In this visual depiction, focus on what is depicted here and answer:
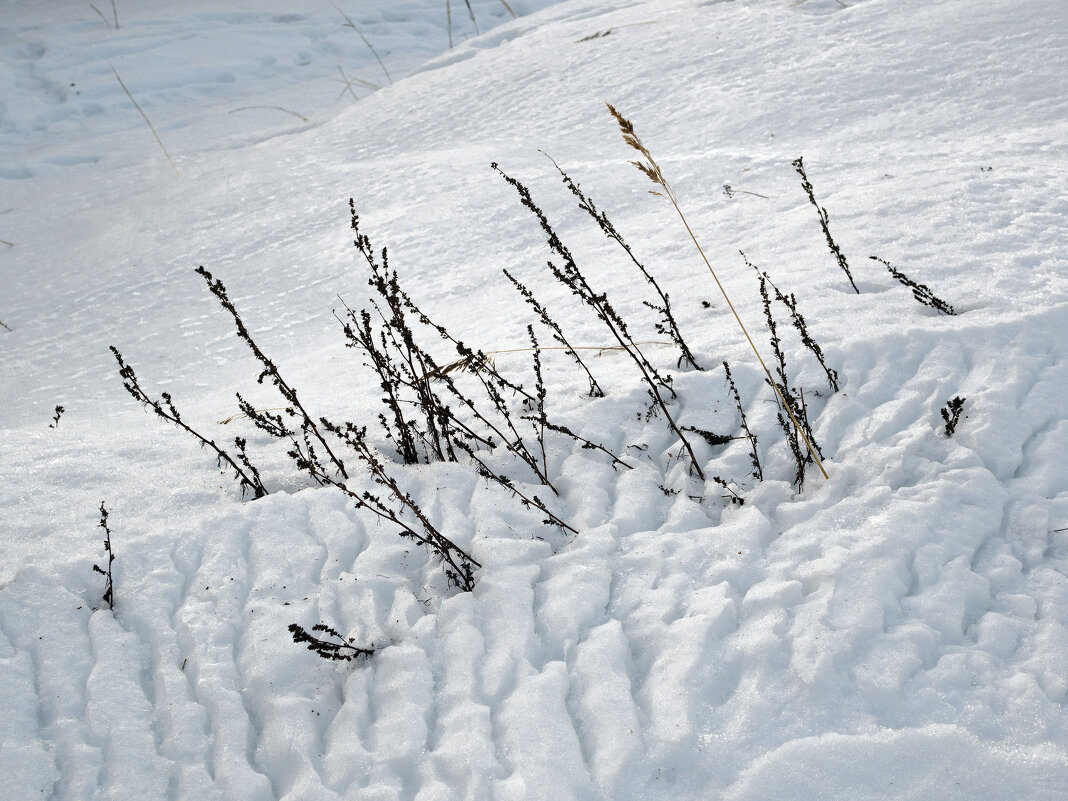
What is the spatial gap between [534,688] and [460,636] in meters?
0.26

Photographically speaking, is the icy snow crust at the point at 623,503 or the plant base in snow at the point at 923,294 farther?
the plant base in snow at the point at 923,294

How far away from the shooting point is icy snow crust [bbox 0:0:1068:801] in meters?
1.68

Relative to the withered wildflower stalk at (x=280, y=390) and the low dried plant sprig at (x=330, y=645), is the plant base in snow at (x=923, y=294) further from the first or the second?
the low dried plant sprig at (x=330, y=645)

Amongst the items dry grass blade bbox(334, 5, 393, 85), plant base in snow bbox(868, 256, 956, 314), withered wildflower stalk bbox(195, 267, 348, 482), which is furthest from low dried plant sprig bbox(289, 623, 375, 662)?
dry grass blade bbox(334, 5, 393, 85)

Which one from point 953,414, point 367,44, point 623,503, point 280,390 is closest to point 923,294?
point 953,414

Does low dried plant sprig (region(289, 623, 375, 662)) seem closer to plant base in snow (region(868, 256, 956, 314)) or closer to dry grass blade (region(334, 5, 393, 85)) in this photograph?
plant base in snow (region(868, 256, 956, 314))

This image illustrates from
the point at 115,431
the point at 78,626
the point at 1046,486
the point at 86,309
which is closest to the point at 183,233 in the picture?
the point at 86,309

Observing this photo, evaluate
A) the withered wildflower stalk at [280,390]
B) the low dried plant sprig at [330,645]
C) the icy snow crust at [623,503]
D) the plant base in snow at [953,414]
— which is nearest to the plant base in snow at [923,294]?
the icy snow crust at [623,503]

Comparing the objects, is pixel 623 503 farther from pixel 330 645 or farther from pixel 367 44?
pixel 367 44

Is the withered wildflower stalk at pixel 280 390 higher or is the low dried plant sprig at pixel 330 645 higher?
the withered wildflower stalk at pixel 280 390

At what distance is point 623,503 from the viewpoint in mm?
2314

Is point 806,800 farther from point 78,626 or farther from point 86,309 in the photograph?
point 86,309

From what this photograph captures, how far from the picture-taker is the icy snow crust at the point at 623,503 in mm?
1681

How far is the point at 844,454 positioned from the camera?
7.66 ft
